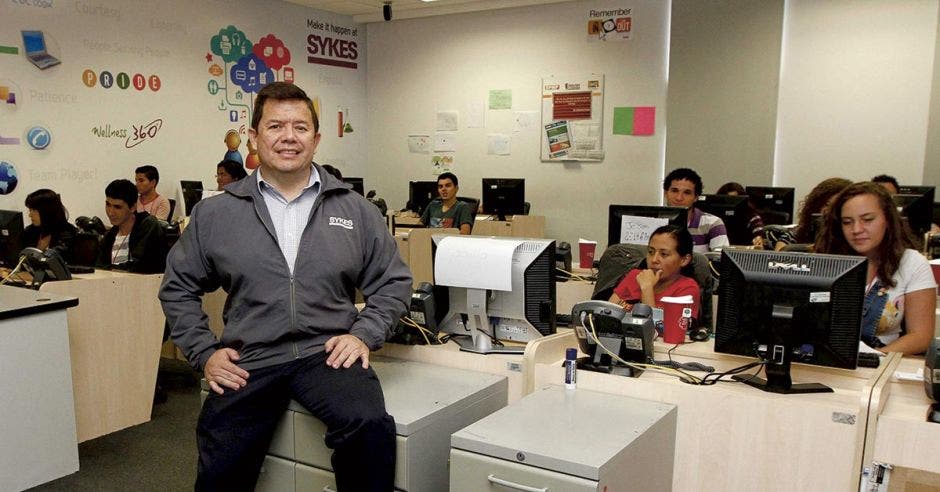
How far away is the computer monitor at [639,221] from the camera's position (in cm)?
354

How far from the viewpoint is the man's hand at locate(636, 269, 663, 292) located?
9.05 ft

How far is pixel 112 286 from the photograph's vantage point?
11.3 feet

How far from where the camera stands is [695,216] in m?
4.36

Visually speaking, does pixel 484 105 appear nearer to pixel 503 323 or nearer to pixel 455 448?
pixel 503 323

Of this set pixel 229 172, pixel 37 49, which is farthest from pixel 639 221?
pixel 37 49

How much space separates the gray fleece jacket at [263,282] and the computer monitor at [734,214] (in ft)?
10.3

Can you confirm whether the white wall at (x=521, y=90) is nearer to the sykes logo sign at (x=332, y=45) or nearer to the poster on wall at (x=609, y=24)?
the poster on wall at (x=609, y=24)

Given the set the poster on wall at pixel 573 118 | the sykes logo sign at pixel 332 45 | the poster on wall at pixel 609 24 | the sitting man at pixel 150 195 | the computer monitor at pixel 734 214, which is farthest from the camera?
the sykes logo sign at pixel 332 45

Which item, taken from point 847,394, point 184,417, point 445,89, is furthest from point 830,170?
point 184,417

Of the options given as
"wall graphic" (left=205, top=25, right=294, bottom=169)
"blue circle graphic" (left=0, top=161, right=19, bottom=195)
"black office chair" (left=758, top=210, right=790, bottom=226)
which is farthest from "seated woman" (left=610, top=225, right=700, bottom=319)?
"wall graphic" (left=205, top=25, right=294, bottom=169)

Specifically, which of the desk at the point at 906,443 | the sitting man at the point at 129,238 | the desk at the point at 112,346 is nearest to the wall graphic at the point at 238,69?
the sitting man at the point at 129,238

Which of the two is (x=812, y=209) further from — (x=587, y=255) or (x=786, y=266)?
(x=786, y=266)

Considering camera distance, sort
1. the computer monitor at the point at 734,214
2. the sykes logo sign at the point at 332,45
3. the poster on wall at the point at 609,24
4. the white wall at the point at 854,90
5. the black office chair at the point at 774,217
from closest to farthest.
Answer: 1. the computer monitor at the point at 734,214
2. the black office chair at the point at 774,217
3. the white wall at the point at 854,90
4. the poster on wall at the point at 609,24
5. the sykes logo sign at the point at 332,45

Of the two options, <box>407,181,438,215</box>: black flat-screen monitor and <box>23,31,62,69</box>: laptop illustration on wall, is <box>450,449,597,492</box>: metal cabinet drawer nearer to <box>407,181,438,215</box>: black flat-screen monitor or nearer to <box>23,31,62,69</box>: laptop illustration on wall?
<box>407,181,438,215</box>: black flat-screen monitor
